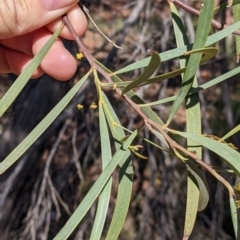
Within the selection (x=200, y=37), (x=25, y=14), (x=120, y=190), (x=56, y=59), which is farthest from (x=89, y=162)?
(x=200, y=37)

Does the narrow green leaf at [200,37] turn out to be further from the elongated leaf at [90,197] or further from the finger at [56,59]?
the finger at [56,59]

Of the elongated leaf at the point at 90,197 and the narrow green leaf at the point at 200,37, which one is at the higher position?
the narrow green leaf at the point at 200,37

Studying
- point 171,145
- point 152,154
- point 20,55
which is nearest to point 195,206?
point 171,145

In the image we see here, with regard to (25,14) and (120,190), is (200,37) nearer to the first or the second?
(120,190)

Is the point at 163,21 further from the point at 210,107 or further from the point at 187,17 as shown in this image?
the point at 210,107

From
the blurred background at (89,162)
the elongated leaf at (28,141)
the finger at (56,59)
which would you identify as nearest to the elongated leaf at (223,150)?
the elongated leaf at (28,141)
